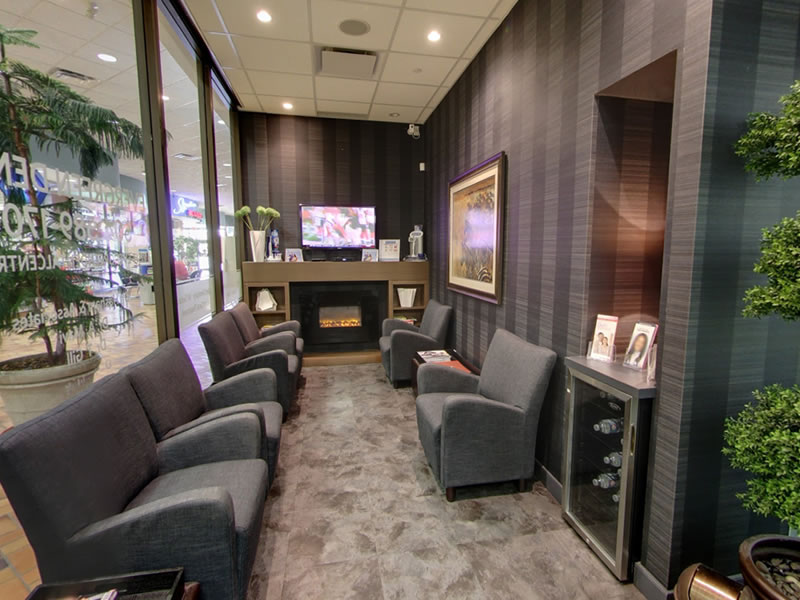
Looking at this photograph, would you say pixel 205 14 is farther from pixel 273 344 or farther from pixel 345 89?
pixel 273 344

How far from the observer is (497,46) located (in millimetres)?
3096

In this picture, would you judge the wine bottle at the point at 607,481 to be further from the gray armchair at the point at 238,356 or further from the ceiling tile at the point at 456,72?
the ceiling tile at the point at 456,72

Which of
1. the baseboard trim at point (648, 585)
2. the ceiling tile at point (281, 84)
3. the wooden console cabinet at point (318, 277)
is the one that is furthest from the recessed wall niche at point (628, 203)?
the wooden console cabinet at point (318, 277)

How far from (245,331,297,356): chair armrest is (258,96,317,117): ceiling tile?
2.80 metres

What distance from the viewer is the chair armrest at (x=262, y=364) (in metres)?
3.07

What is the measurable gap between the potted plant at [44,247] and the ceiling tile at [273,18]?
1.51 meters

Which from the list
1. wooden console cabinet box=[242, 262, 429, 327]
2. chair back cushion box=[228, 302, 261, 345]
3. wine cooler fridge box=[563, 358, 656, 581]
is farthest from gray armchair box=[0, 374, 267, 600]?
wooden console cabinet box=[242, 262, 429, 327]

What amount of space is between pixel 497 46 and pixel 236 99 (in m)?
3.21

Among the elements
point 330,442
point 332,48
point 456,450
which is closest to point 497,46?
point 332,48

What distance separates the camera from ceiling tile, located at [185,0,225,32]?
2.82m

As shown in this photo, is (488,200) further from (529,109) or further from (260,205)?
(260,205)

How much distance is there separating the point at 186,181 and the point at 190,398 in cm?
194

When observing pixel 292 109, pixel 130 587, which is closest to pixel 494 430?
pixel 130 587

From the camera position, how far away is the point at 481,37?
322cm
